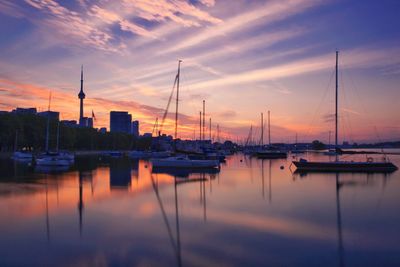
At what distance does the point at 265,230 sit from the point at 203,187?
18748 mm

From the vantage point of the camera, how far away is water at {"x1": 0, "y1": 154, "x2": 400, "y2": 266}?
13.7 m

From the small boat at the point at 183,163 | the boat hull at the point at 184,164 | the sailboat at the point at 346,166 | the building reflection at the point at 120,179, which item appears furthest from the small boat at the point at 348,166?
the building reflection at the point at 120,179

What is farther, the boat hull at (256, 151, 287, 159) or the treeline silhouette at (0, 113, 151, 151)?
the boat hull at (256, 151, 287, 159)

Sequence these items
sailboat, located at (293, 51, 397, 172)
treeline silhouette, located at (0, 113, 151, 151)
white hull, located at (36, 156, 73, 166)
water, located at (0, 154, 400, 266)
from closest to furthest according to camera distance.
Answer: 1. water, located at (0, 154, 400, 266)
2. sailboat, located at (293, 51, 397, 172)
3. white hull, located at (36, 156, 73, 166)
4. treeline silhouette, located at (0, 113, 151, 151)

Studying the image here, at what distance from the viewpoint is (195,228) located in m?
18.7

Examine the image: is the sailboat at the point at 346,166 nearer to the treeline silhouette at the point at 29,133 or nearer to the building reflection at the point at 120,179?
the building reflection at the point at 120,179

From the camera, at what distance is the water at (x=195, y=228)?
1373cm

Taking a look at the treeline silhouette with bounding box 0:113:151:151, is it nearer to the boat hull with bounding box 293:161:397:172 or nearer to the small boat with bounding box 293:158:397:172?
the boat hull with bounding box 293:161:397:172

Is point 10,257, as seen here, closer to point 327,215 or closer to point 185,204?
point 185,204

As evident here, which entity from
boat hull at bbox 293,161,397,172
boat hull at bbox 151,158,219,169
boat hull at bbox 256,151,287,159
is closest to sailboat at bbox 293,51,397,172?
boat hull at bbox 293,161,397,172

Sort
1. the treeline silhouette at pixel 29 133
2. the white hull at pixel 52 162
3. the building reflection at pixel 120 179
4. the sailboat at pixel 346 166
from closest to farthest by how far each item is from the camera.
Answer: the building reflection at pixel 120 179
the sailboat at pixel 346 166
the white hull at pixel 52 162
the treeline silhouette at pixel 29 133

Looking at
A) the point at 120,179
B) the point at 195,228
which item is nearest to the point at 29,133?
the point at 120,179

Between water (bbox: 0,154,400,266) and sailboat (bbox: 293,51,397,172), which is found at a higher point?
sailboat (bbox: 293,51,397,172)

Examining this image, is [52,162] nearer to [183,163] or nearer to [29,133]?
[183,163]
